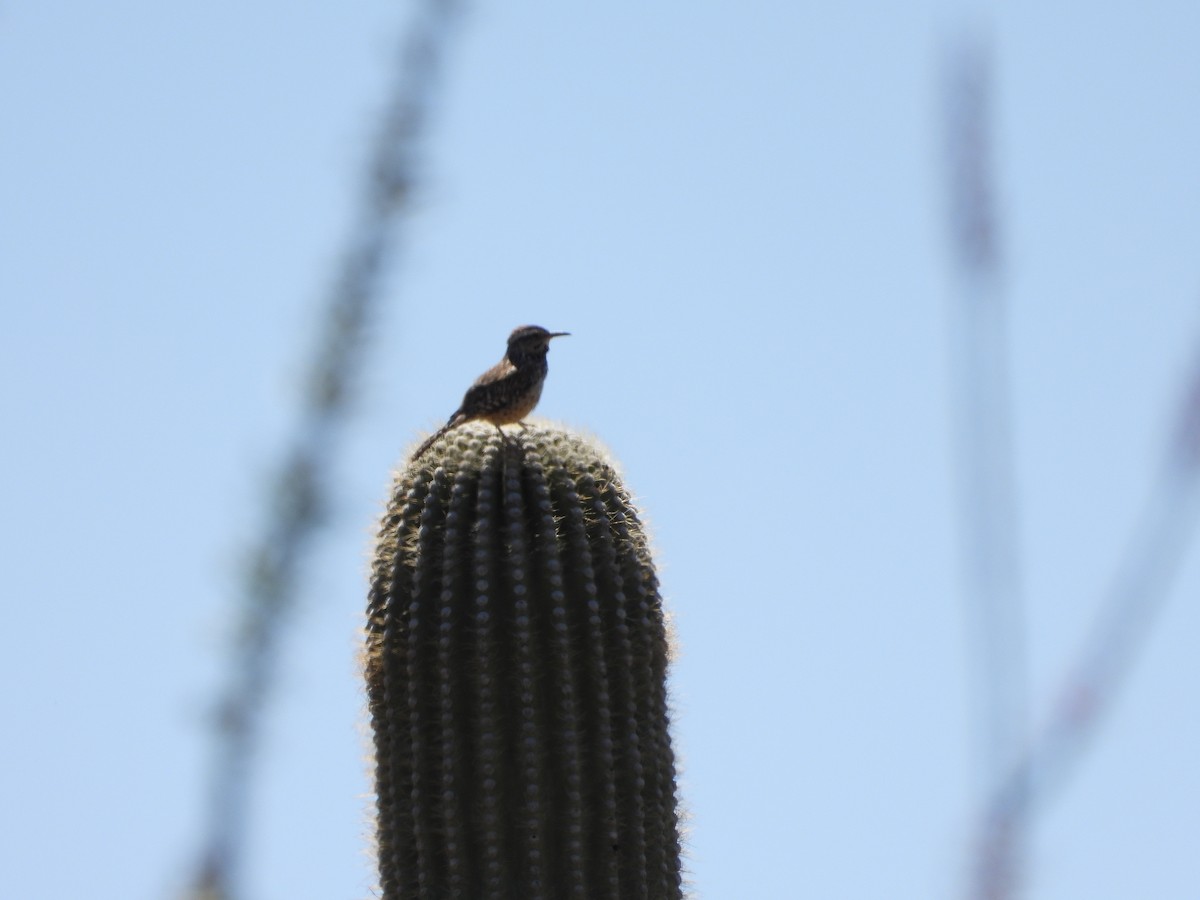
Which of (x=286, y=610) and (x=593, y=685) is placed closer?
(x=286, y=610)

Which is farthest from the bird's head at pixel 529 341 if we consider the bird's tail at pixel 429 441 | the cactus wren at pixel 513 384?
the bird's tail at pixel 429 441

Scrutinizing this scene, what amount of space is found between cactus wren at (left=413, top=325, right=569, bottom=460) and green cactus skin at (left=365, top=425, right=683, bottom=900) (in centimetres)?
133

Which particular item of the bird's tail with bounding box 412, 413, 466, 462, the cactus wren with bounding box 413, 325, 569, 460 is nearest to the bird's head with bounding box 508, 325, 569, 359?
the cactus wren with bounding box 413, 325, 569, 460

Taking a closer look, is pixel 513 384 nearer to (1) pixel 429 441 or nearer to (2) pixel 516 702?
(1) pixel 429 441

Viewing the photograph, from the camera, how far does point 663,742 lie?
670 centimetres

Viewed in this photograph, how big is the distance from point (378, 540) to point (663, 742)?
1357 millimetres

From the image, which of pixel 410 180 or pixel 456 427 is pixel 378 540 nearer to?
pixel 456 427

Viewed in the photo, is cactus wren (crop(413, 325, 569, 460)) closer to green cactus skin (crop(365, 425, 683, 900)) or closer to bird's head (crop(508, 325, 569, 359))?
bird's head (crop(508, 325, 569, 359))

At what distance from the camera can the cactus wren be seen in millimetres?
8305

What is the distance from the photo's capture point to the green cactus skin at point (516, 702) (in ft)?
20.5

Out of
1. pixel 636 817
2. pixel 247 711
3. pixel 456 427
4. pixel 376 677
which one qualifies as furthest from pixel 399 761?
pixel 247 711

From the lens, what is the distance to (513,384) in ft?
28.2

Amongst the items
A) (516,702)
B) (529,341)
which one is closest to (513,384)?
(529,341)

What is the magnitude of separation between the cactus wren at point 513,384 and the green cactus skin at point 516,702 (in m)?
1.33
